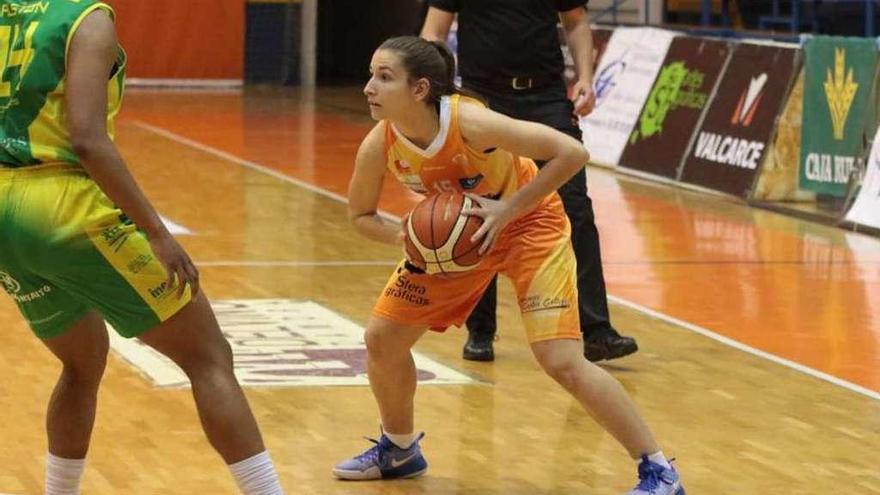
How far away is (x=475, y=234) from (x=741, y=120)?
945 centimetres

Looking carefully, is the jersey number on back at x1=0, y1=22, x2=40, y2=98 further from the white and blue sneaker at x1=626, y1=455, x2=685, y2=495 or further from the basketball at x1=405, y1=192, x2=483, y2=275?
the white and blue sneaker at x1=626, y1=455, x2=685, y2=495

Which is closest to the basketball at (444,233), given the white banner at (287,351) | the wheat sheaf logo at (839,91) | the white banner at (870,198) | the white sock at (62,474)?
the white sock at (62,474)

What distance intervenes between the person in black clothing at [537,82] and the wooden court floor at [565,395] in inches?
8.1

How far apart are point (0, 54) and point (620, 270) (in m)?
6.69

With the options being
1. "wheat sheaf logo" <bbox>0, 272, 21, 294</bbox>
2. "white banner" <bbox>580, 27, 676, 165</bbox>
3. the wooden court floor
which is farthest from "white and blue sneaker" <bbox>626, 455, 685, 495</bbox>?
"white banner" <bbox>580, 27, 676, 165</bbox>

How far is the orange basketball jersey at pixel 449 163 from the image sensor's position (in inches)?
235

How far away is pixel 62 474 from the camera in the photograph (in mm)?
5492

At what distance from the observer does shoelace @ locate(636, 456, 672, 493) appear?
19.4 ft

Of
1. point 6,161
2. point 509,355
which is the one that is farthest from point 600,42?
point 6,161

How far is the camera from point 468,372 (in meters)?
8.18

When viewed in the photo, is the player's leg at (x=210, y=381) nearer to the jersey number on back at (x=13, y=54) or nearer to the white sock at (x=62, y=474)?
the white sock at (x=62, y=474)

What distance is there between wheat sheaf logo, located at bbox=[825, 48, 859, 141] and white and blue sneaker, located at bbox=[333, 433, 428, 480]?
804cm

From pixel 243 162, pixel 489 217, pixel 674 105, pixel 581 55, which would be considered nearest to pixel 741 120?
pixel 674 105

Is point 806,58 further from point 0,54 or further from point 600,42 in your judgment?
point 0,54
